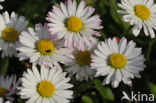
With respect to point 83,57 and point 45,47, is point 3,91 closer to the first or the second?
point 45,47

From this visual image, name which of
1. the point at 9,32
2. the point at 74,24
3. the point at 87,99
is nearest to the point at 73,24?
the point at 74,24

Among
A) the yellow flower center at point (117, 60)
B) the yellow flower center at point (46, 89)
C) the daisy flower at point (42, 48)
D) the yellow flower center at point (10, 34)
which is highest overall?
the yellow flower center at point (10, 34)

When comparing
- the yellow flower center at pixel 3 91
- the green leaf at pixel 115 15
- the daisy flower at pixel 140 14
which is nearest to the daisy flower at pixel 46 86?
the yellow flower center at pixel 3 91

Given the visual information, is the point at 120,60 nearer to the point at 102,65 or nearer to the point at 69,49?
the point at 102,65

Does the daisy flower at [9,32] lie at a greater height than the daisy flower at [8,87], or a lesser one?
greater

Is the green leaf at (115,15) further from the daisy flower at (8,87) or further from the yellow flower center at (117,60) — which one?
the daisy flower at (8,87)

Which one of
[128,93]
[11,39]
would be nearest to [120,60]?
[128,93]

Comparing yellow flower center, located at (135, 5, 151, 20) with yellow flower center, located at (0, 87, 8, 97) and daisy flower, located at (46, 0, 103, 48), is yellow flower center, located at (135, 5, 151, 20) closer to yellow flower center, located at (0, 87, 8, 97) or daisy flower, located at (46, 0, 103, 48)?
daisy flower, located at (46, 0, 103, 48)
